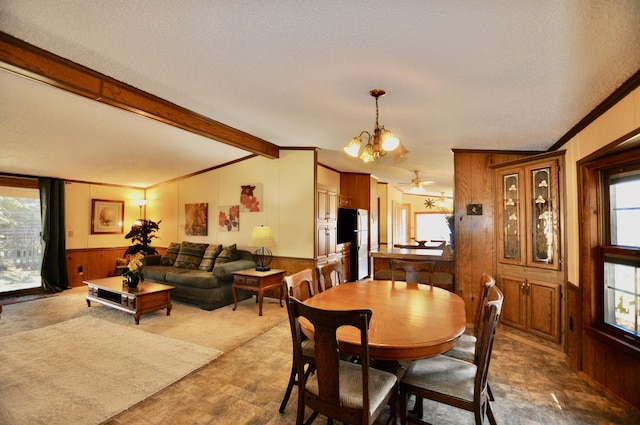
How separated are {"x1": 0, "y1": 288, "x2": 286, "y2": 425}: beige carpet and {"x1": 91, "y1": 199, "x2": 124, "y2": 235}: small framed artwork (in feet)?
6.64

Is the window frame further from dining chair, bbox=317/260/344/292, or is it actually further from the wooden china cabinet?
dining chair, bbox=317/260/344/292

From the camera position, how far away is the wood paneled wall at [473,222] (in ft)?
12.9

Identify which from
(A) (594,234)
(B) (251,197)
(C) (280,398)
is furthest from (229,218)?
(A) (594,234)

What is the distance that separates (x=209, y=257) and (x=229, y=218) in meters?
0.85

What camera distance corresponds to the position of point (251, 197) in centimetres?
561

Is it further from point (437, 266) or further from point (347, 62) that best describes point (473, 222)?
point (347, 62)

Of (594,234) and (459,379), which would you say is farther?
(594,234)

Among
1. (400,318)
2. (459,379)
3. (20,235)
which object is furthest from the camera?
(20,235)

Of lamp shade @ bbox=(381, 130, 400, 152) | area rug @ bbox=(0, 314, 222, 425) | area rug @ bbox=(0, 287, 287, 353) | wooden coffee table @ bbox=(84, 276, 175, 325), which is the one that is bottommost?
area rug @ bbox=(0, 287, 287, 353)

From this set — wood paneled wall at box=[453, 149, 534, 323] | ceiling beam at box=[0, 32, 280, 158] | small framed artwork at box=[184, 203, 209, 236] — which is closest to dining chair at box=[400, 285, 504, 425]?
wood paneled wall at box=[453, 149, 534, 323]

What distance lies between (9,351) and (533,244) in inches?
228

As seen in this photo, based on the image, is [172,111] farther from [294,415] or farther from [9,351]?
[294,415]

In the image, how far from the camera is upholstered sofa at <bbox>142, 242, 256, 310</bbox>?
4617 mm

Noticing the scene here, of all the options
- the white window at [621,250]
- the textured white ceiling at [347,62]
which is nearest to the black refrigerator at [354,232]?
the textured white ceiling at [347,62]
